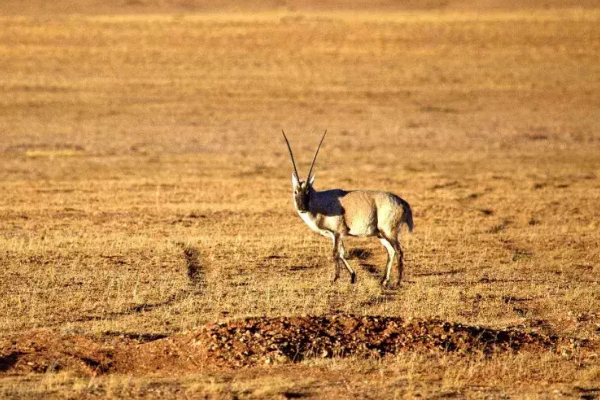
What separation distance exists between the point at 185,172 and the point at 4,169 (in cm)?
456

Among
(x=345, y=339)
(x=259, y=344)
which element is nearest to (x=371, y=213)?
(x=345, y=339)

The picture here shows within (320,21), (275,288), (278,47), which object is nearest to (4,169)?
(275,288)

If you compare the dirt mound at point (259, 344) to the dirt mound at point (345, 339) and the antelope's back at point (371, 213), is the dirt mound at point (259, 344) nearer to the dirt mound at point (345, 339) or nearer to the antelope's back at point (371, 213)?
the dirt mound at point (345, 339)

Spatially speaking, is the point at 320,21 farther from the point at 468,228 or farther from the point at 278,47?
the point at 468,228

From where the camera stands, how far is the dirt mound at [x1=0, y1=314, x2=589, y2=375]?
33.8ft

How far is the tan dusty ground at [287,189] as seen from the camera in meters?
10.6

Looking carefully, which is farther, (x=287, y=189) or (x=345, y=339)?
(x=287, y=189)

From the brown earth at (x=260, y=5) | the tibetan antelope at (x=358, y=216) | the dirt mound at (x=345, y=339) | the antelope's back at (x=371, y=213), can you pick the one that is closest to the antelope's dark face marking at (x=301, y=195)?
the tibetan antelope at (x=358, y=216)

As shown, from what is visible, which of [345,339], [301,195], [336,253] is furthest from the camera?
[336,253]

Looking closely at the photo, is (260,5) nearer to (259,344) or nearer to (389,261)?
(389,261)

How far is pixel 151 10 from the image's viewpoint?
8094 centimetres

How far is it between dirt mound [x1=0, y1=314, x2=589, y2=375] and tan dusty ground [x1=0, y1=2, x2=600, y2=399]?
A: 0.14m

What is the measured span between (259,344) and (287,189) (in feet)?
46.6

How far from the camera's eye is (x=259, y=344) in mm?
10531
